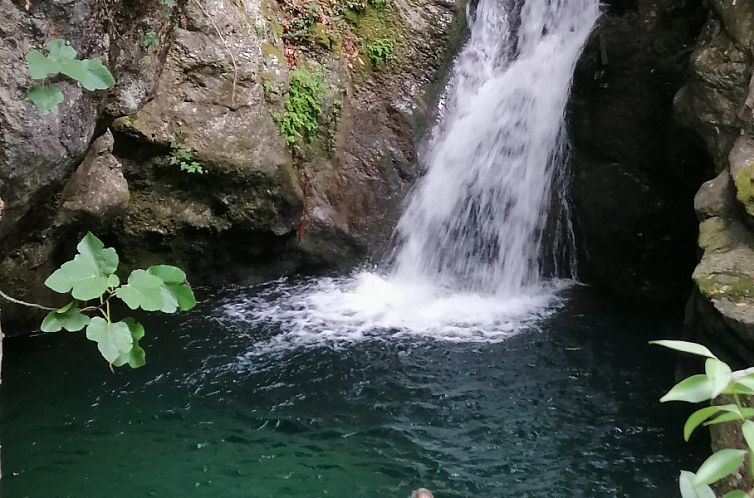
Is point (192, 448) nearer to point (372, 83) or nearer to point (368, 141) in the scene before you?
point (368, 141)

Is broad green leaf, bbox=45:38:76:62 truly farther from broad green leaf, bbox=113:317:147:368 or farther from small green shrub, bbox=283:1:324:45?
small green shrub, bbox=283:1:324:45

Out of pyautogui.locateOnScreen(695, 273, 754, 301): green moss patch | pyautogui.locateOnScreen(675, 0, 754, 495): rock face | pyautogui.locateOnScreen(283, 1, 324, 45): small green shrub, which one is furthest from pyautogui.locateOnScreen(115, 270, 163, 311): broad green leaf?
pyautogui.locateOnScreen(283, 1, 324, 45): small green shrub

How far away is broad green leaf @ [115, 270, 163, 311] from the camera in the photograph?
1502 millimetres

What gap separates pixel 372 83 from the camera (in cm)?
736

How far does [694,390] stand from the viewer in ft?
3.00

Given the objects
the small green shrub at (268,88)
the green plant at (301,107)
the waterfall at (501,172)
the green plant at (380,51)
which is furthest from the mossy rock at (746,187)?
the green plant at (380,51)

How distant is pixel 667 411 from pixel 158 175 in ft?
15.6

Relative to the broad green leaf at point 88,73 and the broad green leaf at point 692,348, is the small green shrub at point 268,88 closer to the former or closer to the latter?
the broad green leaf at point 88,73

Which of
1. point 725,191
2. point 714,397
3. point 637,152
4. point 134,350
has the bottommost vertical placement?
point 134,350

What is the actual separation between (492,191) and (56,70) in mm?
6029

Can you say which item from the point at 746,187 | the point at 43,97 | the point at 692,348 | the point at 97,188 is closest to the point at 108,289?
the point at 43,97

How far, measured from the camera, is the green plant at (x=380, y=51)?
739 centimetres

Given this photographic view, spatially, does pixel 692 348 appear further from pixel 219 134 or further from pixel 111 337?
pixel 219 134

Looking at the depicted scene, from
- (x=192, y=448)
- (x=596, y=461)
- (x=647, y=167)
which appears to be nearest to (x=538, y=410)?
(x=596, y=461)
